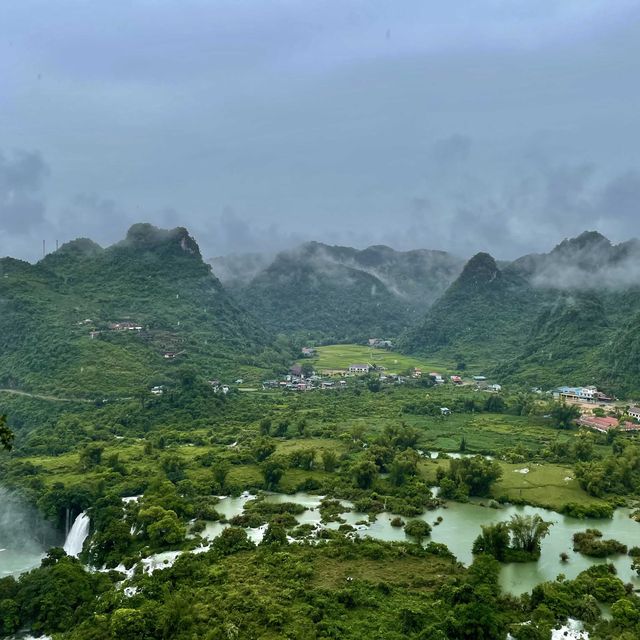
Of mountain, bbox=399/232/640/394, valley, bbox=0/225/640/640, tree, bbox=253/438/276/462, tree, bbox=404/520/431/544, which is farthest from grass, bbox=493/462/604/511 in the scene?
mountain, bbox=399/232/640/394

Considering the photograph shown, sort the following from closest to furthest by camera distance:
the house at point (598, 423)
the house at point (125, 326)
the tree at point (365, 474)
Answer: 1. the tree at point (365, 474)
2. the house at point (598, 423)
3. the house at point (125, 326)

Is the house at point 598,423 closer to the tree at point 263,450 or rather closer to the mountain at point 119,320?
the tree at point 263,450

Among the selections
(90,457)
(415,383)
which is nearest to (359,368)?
(415,383)

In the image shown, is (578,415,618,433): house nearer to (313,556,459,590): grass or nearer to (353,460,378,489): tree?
(353,460,378,489): tree

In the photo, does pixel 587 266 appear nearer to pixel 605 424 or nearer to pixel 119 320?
pixel 605 424

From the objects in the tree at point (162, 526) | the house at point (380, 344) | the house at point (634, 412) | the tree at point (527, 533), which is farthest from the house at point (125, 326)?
the house at point (380, 344)

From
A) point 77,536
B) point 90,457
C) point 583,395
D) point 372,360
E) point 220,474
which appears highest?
point 372,360

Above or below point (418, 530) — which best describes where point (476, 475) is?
above
